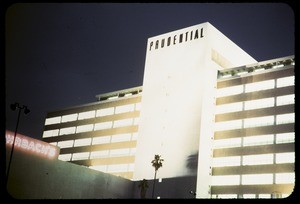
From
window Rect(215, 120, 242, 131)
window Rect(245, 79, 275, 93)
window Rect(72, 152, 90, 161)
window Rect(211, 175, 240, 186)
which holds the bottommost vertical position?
window Rect(211, 175, 240, 186)

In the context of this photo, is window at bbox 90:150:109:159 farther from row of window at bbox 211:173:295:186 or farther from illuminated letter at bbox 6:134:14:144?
illuminated letter at bbox 6:134:14:144

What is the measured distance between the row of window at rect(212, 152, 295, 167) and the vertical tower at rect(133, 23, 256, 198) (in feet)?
9.79

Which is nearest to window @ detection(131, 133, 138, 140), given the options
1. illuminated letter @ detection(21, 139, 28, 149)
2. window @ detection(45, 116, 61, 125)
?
window @ detection(45, 116, 61, 125)

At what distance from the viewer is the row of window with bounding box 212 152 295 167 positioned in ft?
265

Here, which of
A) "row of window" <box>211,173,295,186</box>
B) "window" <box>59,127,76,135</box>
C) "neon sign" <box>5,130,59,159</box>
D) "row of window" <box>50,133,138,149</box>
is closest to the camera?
"neon sign" <box>5,130,59,159</box>

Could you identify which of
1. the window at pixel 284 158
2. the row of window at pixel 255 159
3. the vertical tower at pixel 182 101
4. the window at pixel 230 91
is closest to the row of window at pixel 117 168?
the vertical tower at pixel 182 101

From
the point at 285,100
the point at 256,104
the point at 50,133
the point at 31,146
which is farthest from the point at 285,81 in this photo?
the point at 50,133

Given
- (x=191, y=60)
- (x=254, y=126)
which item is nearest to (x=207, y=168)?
(x=254, y=126)

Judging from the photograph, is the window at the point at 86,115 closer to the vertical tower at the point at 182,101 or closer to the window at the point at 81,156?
the window at the point at 81,156

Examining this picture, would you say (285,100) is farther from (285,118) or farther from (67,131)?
(67,131)

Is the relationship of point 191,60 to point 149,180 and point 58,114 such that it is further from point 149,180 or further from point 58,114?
point 58,114

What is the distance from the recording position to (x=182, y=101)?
95.7m

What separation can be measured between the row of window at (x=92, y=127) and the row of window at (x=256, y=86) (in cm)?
2562

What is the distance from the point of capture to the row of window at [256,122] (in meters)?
83.3
